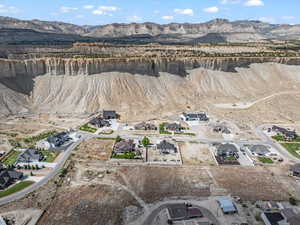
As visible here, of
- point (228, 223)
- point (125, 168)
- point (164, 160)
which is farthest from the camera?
point (164, 160)

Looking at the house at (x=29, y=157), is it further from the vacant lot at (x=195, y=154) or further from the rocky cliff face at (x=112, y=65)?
the rocky cliff face at (x=112, y=65)

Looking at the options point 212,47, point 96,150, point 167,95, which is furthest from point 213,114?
point 212,47

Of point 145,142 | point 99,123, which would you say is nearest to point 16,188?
point 145,142

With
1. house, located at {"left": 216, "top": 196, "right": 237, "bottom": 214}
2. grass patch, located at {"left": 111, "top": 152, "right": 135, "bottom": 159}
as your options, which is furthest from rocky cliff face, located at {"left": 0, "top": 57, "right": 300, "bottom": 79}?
house, located at {"left": 216, "top": 196, "right": 237, "bottom": 214}

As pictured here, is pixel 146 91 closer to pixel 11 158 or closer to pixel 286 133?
pixel 286 133

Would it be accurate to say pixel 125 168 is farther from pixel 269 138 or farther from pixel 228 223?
pixel 269 138

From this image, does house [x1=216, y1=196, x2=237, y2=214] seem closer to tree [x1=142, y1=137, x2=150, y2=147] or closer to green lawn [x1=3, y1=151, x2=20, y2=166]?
tree [x1=142, y1=137, x2=150, y2=147]
